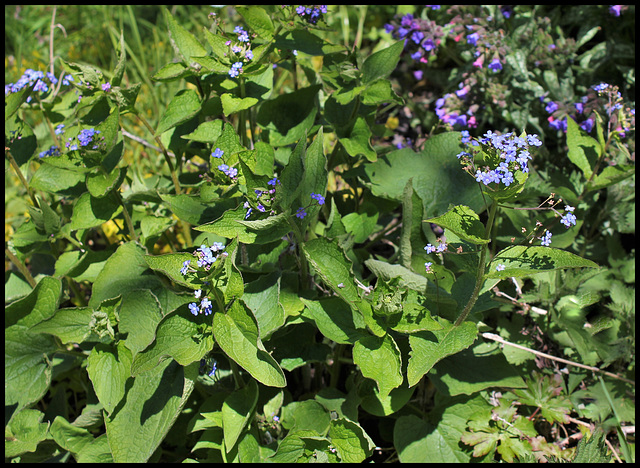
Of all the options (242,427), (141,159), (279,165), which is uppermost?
(279,165)

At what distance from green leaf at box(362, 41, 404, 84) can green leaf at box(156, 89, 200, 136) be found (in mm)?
685

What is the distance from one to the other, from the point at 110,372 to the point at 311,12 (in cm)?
152

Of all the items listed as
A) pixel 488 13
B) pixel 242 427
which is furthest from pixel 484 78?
pixel 242 427

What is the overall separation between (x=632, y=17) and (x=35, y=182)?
3.36 m

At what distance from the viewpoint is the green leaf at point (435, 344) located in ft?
5.58

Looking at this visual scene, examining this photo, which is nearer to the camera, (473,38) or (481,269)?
(481,269)

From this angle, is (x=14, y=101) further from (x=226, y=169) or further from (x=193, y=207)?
(x=226, y=169)

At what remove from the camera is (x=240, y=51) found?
2.04 meters

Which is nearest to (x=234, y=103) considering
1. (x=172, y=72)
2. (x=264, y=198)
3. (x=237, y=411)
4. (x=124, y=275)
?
(x=172, y=72)

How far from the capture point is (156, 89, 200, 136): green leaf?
2.08 m

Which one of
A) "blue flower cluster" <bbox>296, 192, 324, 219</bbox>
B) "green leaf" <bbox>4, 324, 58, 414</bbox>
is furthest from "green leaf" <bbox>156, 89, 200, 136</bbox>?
"green leaf" <bbox>4, 324, 58, 414</bbox>

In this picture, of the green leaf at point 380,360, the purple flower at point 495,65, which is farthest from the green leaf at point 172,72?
the purple flower at point 495,65

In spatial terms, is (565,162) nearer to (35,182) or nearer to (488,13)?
(488,13)

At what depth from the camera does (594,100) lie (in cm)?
288
